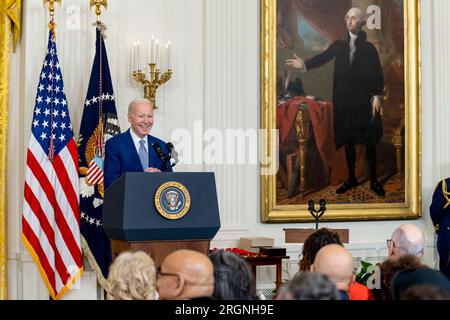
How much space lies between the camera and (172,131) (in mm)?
8945

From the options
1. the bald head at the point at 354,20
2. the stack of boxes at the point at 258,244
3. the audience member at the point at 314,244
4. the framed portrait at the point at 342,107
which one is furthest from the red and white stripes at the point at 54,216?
the bald head at the point at 354,20

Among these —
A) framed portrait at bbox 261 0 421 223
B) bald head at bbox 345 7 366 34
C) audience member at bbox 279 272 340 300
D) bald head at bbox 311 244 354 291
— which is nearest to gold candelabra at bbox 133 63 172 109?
framed portrait at bbox 261 0 421 223

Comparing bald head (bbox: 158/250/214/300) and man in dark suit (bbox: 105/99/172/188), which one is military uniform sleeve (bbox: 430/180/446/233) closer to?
man in dark suit (bbox: 105/99/172/188)

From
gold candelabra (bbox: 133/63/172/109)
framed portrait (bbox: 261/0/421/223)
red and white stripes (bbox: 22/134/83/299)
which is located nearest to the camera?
red and white stripes (bbox: 22/134/83/299)

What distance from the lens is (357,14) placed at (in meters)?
10.1

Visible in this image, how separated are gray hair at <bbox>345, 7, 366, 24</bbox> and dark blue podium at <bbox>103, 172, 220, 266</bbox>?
4917mm

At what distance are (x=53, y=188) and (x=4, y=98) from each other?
1122mm

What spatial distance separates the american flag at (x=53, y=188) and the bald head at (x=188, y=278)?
14.9 ft

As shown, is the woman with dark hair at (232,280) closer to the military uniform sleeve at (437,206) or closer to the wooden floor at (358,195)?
the wooden floor at (358,195)

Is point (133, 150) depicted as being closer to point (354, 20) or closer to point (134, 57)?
point (134, 57)

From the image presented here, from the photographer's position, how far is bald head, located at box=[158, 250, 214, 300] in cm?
349

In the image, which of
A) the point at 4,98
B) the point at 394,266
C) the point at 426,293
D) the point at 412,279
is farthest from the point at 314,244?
the point at 4,98
